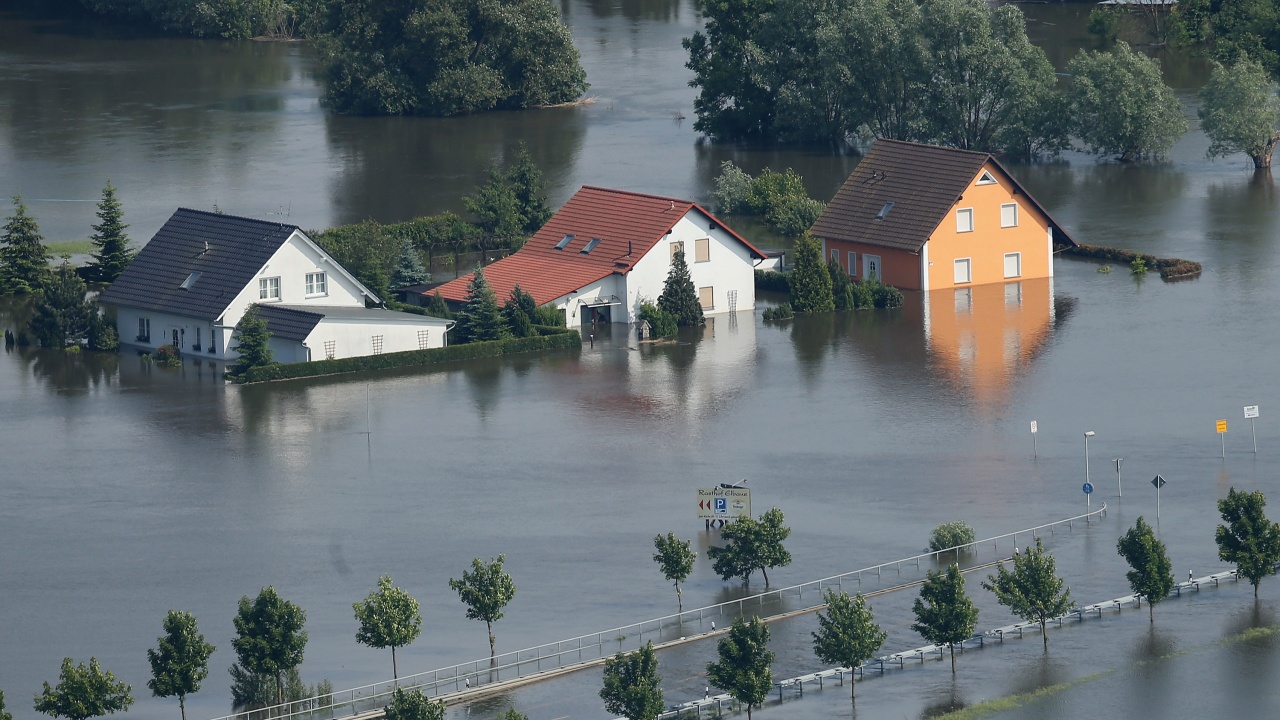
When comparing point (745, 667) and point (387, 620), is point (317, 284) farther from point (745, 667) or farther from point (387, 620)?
point (745, 667)

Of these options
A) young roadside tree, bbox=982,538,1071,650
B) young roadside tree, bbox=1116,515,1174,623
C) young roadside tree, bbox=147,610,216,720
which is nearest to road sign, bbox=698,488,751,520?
young roadside tree, bbox=982,538,1071,650

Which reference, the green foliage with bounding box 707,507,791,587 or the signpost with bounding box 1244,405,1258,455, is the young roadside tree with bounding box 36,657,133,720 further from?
the signpost with bounding box 1244,405,1258,455

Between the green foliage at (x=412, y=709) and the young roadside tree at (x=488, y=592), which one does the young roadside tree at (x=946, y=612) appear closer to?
the young roadside tree at (x=488, y=592)

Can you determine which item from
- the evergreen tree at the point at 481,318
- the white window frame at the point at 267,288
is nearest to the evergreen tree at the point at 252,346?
the white window frame at the point at 267,288

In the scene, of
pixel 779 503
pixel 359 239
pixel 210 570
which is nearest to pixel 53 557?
pixel 210 570

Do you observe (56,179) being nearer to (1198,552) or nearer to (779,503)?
(779,503)

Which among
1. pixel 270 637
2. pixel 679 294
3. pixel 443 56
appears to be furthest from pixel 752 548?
pixel 443 56
